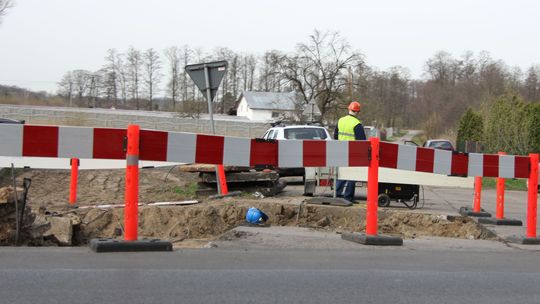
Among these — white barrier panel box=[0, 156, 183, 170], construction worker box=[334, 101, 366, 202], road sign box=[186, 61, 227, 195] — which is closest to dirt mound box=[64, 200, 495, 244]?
construction worker box=[334, 101, 366, 202]

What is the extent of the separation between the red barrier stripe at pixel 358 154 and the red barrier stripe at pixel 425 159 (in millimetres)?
882

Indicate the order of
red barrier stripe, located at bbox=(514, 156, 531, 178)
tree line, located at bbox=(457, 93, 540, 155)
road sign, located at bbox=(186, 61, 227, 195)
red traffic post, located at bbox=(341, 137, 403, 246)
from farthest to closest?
tree line, located at bbox=(457, 93, 540, 155) → road sign, located at bbox=(186, 61, 227, 195) → red barrier stripe, located at bbox=(514, 156, 531, 178) → red traffic post, located at bbox=(341, 137, 403, 246)

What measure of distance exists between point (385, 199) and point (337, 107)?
117 ft

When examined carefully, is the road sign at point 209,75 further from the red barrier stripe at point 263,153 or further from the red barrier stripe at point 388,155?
the red barrier stripe at point 388,155

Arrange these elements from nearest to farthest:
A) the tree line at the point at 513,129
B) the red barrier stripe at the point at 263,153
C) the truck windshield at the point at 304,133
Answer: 1. the red barrier stripe at the point at 263,153
2. the truck windshield at the point at 304,133
3. the tree line at the point at 513,129

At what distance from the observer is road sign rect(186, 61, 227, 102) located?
40.2 feet

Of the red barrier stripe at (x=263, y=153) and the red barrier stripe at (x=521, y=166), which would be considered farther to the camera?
the red barrier stripe at (x=521, y=166)

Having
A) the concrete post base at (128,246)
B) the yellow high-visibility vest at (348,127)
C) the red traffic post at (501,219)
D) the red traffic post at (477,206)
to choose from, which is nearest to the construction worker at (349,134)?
the yellow high-visibility vest at (348,127)

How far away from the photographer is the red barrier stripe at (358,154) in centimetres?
736

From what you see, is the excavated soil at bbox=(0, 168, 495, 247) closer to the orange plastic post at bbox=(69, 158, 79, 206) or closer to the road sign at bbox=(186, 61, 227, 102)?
the orange plastic post at bbox=(69, 158, 79, 206)

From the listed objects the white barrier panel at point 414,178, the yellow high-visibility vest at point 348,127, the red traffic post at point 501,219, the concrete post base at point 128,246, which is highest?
Answer: the yellow high-visibility vest at point 348,127

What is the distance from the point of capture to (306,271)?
5.59 m

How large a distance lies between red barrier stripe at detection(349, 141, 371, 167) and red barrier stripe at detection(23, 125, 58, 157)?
3400mm

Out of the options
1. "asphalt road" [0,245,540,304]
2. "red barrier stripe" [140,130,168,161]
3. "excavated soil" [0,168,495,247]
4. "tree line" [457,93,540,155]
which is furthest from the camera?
"tree line" [457,93,540,155]
